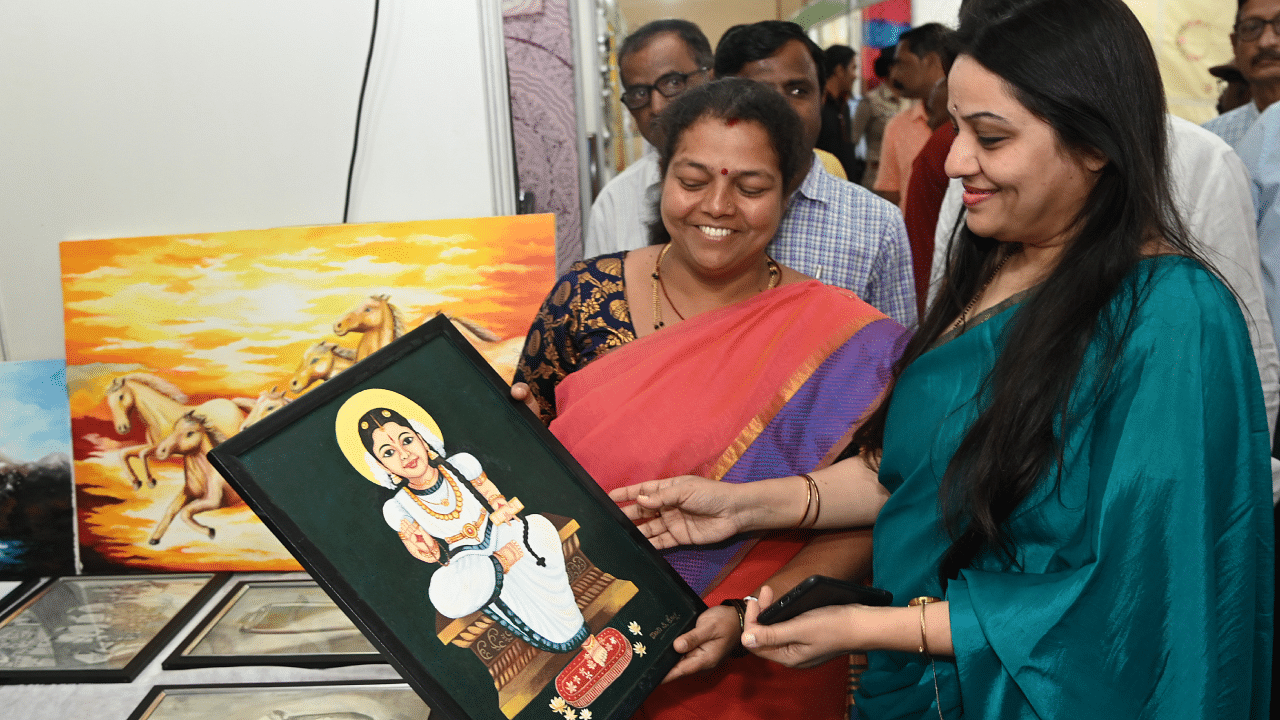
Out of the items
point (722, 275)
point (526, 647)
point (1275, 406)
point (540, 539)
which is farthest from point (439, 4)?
point (1275, 406)

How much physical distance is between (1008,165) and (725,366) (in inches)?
24.7

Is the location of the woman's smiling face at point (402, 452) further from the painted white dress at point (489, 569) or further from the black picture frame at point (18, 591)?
the black picture frame at point (18, 591)

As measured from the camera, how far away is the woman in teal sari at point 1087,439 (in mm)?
986

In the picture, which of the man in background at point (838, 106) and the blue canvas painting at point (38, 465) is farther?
the man in background at point (838, 106)

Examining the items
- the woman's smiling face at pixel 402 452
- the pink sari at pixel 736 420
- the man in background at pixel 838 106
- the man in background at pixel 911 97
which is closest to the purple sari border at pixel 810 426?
the pink sari at pixel 736 420

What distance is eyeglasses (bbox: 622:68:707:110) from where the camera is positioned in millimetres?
2652

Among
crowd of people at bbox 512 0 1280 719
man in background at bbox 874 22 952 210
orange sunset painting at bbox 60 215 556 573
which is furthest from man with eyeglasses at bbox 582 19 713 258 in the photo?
man in background at bbox 874 22 952 210

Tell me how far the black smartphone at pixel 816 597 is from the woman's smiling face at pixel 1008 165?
0.49 m

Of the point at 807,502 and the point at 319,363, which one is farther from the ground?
the point at 319,363

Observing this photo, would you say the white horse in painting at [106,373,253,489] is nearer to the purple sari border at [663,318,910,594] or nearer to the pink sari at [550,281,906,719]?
the pink sari at [550,281,906,719]

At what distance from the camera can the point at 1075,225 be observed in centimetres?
110

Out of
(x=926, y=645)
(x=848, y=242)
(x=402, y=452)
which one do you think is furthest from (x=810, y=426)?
(x=848, y=242)

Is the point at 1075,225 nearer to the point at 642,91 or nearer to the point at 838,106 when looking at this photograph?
the point at 642,91

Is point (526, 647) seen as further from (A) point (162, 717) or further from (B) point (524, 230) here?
(B) point (524, 230)
